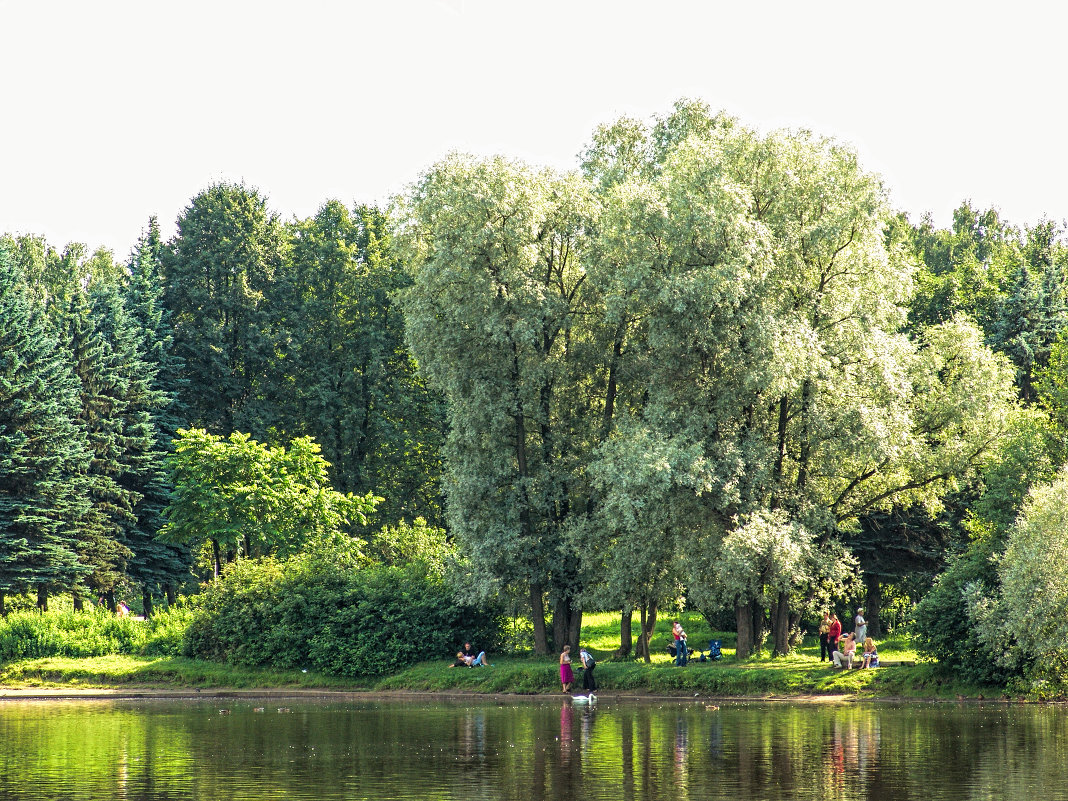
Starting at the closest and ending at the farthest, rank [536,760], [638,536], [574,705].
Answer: [536,760] → [574,705] → [638,536]

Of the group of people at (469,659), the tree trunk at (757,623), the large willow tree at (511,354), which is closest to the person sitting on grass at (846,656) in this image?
the tree trunk at (757,623)

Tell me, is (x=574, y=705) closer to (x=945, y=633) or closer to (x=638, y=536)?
(x=638, y=536)

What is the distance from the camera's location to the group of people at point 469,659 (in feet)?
150

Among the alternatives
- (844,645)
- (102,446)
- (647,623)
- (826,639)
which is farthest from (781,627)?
(102,446)

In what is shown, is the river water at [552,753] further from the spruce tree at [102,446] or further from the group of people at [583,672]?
the spruce tree at [102,446]

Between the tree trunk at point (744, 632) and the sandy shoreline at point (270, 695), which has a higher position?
the tree trunk at point (744, 632)

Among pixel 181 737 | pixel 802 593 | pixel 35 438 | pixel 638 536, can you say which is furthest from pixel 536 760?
pixel 35 438

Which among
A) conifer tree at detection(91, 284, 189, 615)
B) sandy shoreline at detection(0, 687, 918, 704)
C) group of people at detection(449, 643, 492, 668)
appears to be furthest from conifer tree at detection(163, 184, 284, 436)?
group of people at detection(449, 643, 492, 668)

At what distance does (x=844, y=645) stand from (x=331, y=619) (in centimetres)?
1929

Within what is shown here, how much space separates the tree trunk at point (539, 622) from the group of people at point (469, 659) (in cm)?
228

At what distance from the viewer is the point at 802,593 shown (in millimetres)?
44406

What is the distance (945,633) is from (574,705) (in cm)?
1156

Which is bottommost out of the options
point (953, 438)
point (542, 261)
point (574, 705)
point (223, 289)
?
point (574, 705)

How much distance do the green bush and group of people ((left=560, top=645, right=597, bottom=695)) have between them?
21.4 feet
